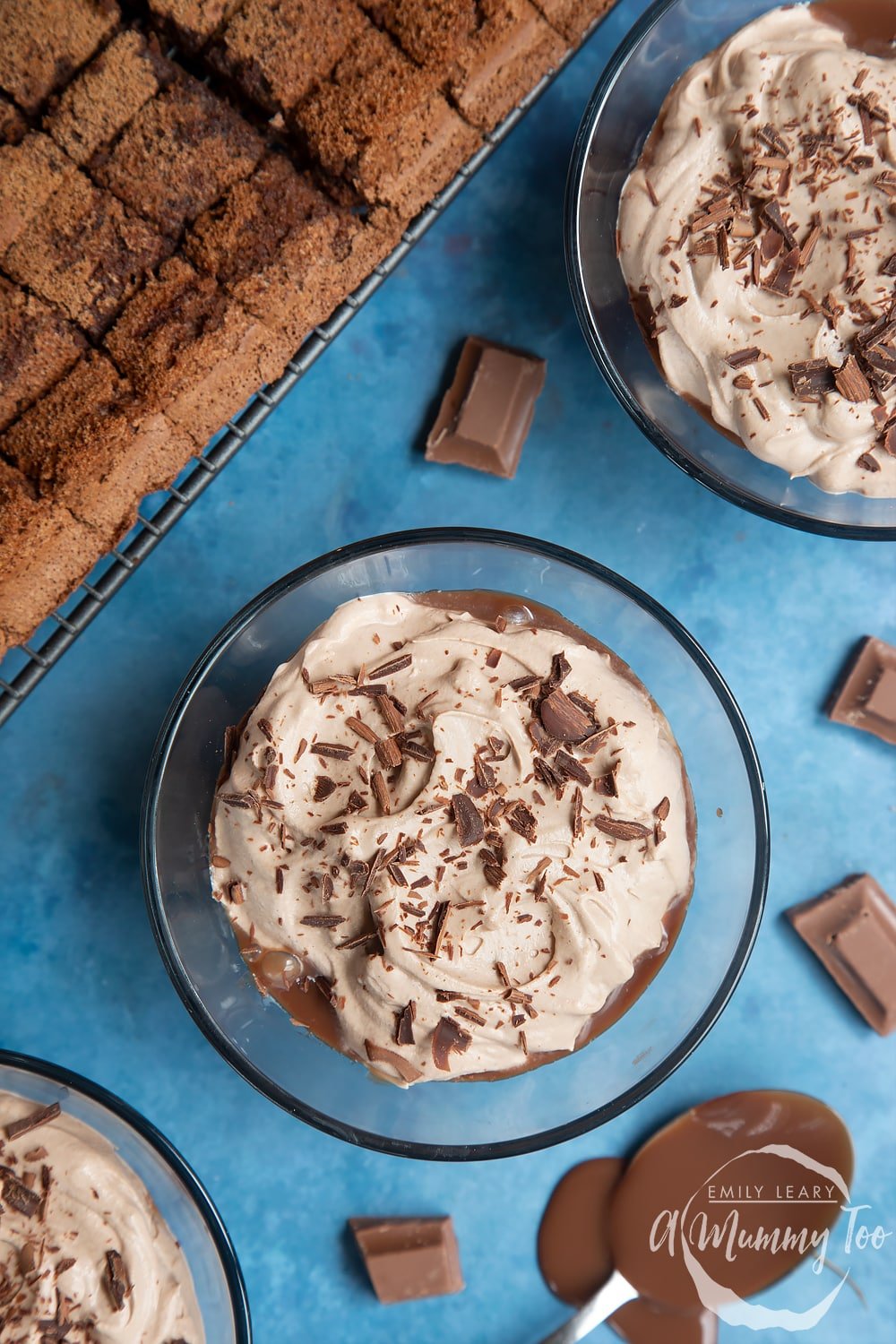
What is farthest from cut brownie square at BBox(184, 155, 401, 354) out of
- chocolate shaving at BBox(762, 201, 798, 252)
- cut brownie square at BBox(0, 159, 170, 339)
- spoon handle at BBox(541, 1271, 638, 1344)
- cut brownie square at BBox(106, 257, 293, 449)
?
spoon handle at BBox(541, 1271, 638, 1344)

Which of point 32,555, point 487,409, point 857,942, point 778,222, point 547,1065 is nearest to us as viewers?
point 778,222

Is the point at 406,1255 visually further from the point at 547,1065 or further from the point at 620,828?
the point at 620,828

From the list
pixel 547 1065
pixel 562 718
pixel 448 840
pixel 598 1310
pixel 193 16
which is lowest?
pixel 598 1310

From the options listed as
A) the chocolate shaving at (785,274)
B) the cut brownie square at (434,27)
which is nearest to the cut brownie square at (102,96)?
the cut brownie square at (434,27)

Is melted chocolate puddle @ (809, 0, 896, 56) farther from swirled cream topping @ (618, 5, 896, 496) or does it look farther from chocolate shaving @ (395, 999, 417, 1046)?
chocolate shaving @ (395, 999, 417, 1046)

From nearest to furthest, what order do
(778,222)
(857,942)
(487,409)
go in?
(778,222)
(487,409)
(857,942)

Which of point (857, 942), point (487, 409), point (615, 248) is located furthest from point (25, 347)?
point (857, 942)

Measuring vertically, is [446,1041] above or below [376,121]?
below
